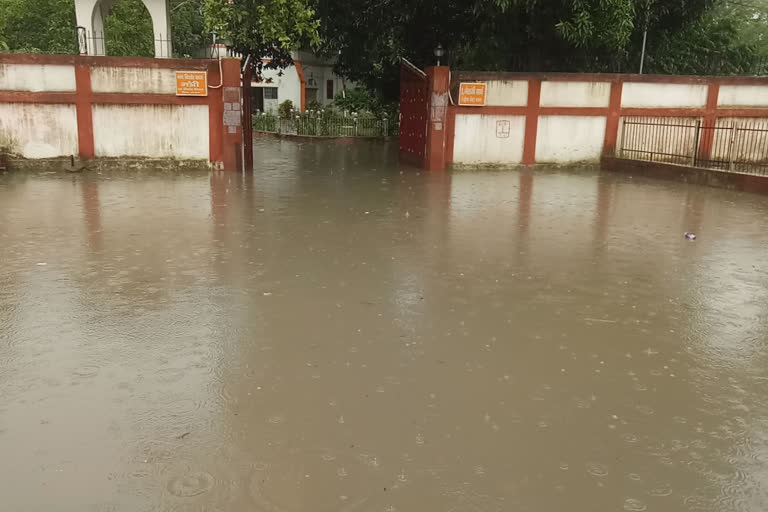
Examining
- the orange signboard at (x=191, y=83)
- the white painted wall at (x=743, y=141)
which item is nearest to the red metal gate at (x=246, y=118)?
the orange signboard at (x=191, y=83)

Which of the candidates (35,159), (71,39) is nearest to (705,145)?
(35,159)

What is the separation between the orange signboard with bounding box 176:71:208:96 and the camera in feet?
44.7

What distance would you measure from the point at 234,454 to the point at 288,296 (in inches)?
99.9

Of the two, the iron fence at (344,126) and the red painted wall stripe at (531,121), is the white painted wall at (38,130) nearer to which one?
the red painted wall stripe at (531,121)

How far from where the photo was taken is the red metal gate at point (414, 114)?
15.5 metres

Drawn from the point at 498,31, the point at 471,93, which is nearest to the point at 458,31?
the point at 498,31

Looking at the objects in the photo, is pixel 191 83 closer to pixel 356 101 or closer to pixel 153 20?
pixel 153 20

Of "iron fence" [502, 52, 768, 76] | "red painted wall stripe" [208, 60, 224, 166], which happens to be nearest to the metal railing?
"red painted wall stripe" [208, 60, 224, 166]

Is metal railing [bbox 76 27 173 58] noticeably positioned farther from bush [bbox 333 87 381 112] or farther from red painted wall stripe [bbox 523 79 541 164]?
bush [bbox 333 87 381 112]

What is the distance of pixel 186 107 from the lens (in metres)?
13.8

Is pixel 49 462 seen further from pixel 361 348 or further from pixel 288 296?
pixel 288 296

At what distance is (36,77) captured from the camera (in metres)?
13.0

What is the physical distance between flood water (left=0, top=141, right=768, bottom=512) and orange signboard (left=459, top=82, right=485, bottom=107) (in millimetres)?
6781

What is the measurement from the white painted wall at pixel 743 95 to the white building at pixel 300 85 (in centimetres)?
2299
